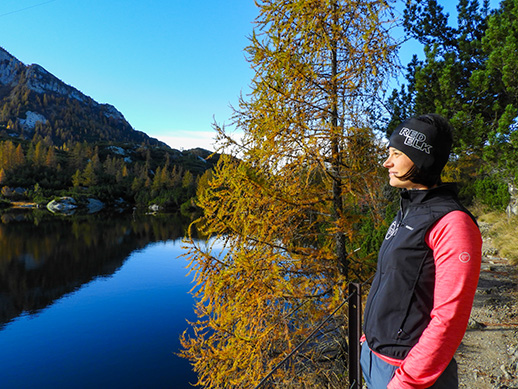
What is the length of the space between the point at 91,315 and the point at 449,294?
1320 centimetres

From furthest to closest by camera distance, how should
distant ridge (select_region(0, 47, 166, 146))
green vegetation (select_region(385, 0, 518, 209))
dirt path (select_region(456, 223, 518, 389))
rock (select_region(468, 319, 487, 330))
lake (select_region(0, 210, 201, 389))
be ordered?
distant ridge (select_region(0, 47, 166, 146)) → lake (select_region(0, 210, 201, 389)) → green vegetation (select_region(385, 0, 518, 209)) → rock (select_region(468, 319, 487, 330)) → dirt path (select_region(456, 223, 518, 389))

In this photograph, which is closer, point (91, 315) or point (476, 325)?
point (476, 325)

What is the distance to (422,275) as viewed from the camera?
1208mm

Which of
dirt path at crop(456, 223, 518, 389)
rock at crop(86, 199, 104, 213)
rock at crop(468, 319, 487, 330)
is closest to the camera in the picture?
dirt path at crop(456, 223, 518, 389)

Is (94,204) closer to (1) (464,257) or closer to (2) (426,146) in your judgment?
(2) (426,146)

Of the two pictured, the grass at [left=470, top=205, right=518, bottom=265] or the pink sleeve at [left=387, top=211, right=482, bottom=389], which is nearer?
the pink sleeve at [left=387, top=211, right=482, bottom=389]

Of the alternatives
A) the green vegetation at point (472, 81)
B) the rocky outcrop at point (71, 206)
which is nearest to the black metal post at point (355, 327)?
the green vegetation at point (472, 81)

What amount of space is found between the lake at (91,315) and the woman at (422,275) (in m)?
8.12

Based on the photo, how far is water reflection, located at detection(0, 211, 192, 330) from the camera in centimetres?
1306

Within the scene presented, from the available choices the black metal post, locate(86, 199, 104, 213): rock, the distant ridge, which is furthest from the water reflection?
the distant ridge

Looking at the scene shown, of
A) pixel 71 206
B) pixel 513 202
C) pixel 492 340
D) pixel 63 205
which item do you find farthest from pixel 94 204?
pixel 492 340

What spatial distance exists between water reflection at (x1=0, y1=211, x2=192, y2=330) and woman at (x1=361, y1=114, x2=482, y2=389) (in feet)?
43.2

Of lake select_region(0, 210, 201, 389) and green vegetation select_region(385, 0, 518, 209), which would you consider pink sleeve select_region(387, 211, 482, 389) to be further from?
lake select_region(0, 210, 201, 389)

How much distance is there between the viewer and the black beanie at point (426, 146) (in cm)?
135
